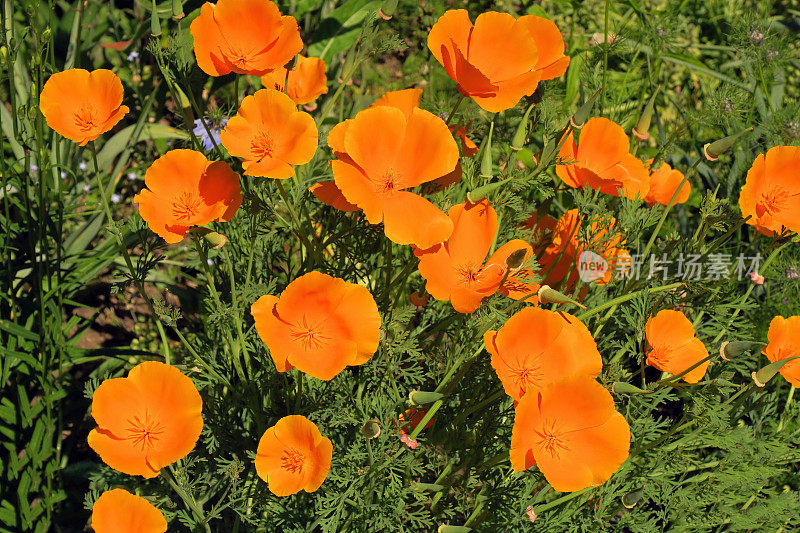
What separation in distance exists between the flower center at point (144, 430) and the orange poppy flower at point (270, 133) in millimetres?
537

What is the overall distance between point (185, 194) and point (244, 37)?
0.35m

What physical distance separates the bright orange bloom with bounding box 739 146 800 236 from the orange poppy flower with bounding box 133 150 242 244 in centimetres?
115

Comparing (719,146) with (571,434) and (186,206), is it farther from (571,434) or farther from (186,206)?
(186,206)

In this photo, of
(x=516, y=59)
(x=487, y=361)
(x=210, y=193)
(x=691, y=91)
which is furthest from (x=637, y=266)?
(x=691, y=91)

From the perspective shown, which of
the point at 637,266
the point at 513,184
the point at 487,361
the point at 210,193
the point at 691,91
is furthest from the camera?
the point at 691,91

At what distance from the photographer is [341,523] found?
1583 millimetres

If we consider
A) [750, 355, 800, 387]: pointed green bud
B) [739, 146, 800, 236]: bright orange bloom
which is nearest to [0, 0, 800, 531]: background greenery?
[739, 146, 800, 236]: bright orange bloom

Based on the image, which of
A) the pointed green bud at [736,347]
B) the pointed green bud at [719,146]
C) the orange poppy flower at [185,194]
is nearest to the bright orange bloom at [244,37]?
the orange poppy flower at [185,194]

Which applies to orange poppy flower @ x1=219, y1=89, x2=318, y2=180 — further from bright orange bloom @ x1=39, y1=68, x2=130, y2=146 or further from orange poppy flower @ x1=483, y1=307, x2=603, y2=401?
orange poppy flower @ x1=483, y1=307, x2=603, y2=401

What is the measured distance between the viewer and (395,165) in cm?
139

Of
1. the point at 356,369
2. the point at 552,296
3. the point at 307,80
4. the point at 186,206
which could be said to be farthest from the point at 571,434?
the point at 307,80

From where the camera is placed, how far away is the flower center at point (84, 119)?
4.63 feet

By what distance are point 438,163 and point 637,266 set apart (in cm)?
75

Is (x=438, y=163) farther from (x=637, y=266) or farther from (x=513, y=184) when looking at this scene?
(x=637, y=266)
